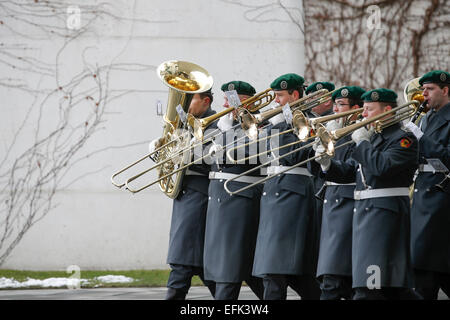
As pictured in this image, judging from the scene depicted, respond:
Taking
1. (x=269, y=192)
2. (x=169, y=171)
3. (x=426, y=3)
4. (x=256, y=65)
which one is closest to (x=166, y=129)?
(x=169, y=171)

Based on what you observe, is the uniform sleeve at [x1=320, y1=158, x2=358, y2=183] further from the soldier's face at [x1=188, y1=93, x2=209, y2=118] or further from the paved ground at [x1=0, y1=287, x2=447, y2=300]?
the paved ground at [x1=0, y1=287, x2=447, y2=300]

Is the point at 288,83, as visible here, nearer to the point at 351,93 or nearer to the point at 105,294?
the point at 351,93

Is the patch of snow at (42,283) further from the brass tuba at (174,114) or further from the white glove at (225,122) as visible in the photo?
the white glove at (225,122)

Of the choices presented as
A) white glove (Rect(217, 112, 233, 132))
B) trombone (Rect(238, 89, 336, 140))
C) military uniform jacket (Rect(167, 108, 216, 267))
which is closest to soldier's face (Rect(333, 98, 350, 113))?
trombone (Rect(238, 89, 336, 140))

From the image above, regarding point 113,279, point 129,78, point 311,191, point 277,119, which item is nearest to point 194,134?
point 277,119

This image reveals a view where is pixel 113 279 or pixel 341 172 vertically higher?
pixel 341 172

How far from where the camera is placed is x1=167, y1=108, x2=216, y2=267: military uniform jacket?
718 cm

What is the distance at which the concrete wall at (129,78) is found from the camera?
10.7 metres

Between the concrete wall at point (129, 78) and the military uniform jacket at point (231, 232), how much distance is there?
393 centimetres

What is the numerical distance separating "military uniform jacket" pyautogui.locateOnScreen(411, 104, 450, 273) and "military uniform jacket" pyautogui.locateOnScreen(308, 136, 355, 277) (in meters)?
0.48

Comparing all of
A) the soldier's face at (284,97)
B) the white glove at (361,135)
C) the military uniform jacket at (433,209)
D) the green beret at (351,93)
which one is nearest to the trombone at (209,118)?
the soldier's face at (284,97)

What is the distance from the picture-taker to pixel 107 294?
29.4 feet

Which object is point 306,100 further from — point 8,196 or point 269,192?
point 8,196

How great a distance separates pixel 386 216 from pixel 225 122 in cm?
162
